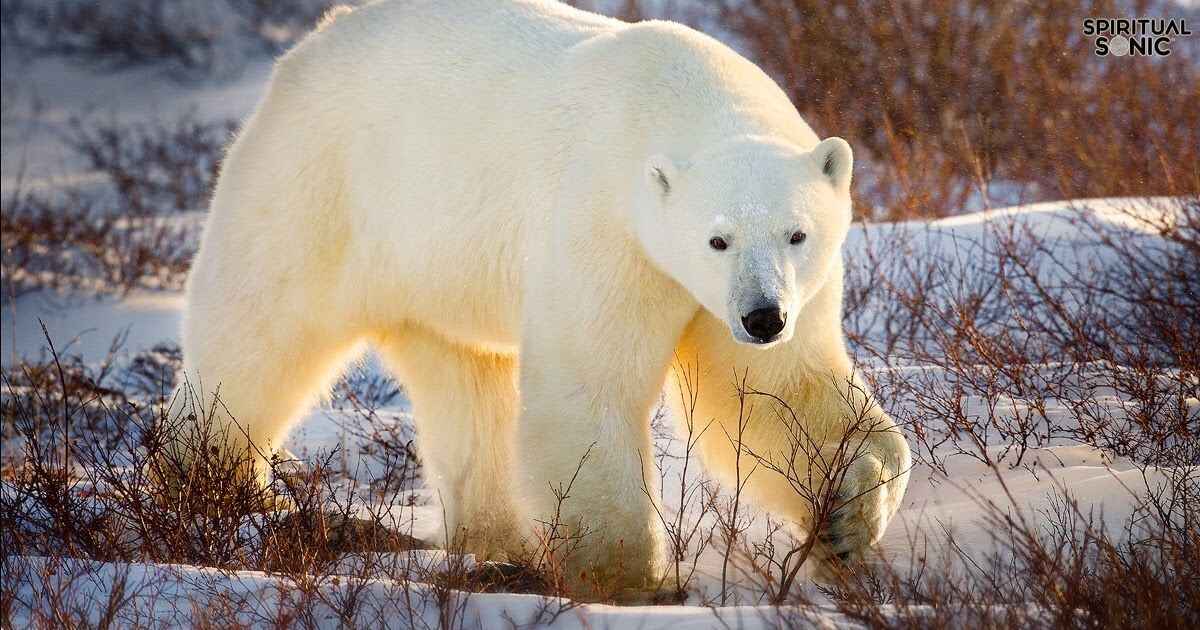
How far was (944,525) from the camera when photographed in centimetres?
303

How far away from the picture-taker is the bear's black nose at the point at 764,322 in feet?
8.46

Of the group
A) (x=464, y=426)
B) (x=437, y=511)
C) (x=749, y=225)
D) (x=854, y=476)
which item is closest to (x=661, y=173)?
(x=749, y=225)

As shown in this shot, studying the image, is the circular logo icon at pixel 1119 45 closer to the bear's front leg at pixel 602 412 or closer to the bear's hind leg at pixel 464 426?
the bear's hind leg at pixel 464 426

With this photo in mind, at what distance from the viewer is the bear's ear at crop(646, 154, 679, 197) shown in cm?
277

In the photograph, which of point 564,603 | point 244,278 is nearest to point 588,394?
point 564,603

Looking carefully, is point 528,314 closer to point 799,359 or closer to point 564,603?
point 799,359

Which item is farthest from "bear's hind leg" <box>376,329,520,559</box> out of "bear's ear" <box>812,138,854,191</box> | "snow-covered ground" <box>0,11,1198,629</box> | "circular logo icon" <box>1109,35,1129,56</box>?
"circular logo icon" <box>1109,35,1129,56</box>

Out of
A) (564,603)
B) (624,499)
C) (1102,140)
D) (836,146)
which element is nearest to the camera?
(564,603)

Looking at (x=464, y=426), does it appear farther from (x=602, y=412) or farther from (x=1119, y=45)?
(x=1119, y=45)

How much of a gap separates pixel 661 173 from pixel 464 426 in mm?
1458

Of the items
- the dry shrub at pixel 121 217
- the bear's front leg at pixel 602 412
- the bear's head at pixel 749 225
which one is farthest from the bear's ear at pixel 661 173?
the dry shrub at pixel 121 217

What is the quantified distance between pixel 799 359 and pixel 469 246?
91cm

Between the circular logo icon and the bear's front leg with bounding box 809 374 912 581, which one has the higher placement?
the bear's front leg with bounding box 809 374 912 581

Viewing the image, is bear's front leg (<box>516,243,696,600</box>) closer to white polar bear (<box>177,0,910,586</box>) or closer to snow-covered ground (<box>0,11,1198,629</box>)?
white polar bear (<box>177,0,910,586</box>)
